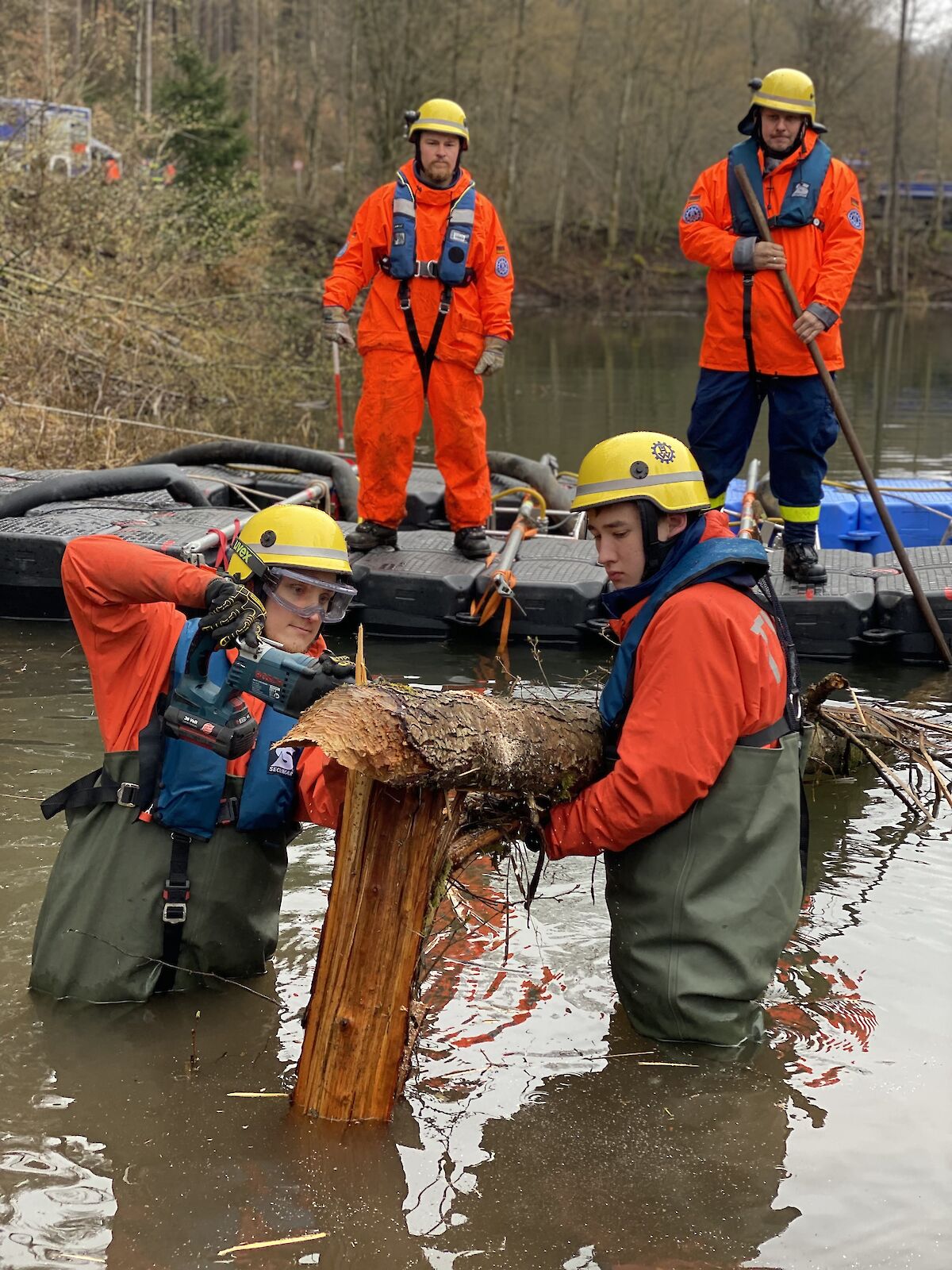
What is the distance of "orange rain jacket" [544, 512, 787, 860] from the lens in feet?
11.9

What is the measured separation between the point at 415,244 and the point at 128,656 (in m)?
4.76

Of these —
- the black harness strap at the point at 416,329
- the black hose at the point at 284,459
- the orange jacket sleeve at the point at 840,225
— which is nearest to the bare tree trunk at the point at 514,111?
the black hose at the point at 284,459

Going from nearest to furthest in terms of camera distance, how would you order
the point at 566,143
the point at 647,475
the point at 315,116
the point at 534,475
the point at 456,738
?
1. the point at 456,738
2. the point at 647,475
3. the point at 534,475
4. the point at 315,116
5. the point at 566,143

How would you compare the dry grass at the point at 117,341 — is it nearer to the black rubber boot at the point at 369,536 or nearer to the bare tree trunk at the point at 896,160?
the black rubber boot at the point at 369,536

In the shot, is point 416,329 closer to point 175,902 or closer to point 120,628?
point 120,628

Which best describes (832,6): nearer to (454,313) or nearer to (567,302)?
(567,302)

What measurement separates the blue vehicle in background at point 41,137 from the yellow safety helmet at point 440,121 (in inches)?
322

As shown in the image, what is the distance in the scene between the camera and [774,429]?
7805 millimetres

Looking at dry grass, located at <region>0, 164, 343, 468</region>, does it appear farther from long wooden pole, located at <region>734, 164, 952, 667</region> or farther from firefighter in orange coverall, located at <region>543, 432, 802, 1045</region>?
firefighter in orange coverall, located at <region>543, 432, 802, 1045</region>

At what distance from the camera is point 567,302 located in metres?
43.5

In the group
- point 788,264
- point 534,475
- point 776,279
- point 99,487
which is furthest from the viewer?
point 534,475

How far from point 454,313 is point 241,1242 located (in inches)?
235

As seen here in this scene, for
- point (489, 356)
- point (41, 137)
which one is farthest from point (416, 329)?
point (41, 137)

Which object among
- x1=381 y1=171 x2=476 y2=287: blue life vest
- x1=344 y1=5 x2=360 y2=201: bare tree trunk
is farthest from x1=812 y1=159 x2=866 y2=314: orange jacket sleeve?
x1=344 y1=5 x2=360 y2=201: bare tree trunk
